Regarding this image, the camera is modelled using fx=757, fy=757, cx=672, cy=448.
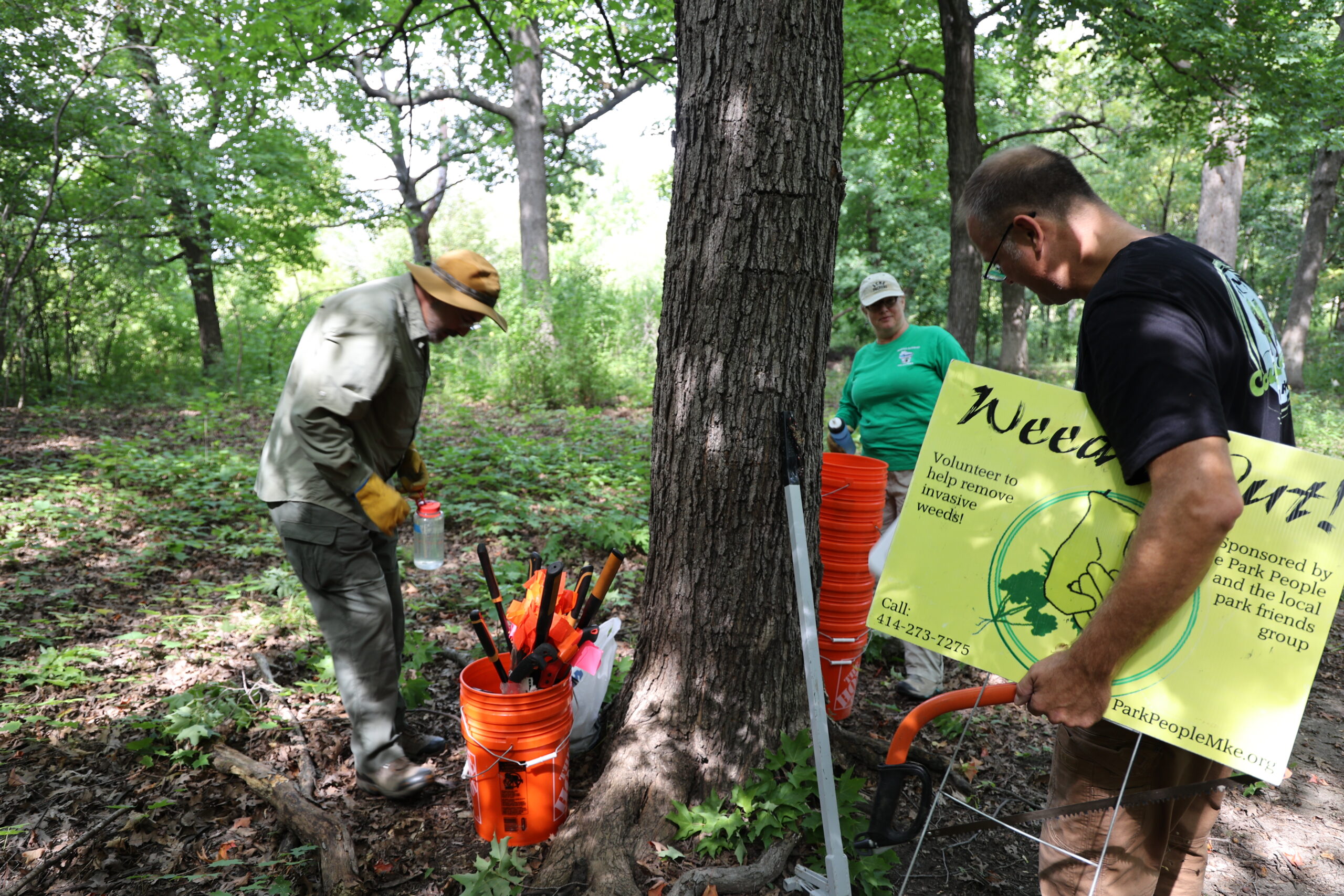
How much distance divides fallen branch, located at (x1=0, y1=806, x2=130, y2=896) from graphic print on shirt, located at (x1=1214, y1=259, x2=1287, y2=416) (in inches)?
141

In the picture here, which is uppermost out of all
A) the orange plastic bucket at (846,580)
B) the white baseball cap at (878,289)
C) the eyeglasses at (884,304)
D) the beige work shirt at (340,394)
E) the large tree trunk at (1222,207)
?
the large tree trunk at (1222,207)

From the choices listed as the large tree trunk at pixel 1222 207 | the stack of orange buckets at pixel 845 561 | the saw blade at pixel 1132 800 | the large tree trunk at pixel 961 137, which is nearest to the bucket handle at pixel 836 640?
the stack of orange buckets at pixel 845 561

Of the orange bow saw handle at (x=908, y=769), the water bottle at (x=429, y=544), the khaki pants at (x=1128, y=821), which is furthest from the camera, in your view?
the water bottle at (x=429, y=544)

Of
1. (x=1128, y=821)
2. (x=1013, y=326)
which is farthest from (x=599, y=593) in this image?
(x=1013, y=326)

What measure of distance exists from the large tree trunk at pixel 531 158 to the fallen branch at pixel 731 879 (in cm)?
1329

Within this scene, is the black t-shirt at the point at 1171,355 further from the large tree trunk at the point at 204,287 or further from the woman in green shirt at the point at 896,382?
the large tree trunk at the point at 204,287

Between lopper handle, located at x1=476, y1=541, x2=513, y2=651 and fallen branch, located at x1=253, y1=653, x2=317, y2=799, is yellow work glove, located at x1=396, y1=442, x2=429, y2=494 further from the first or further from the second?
fallen branch, located at x1=253, y1=653, x2=317, y2=799

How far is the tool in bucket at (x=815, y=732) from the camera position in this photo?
2090mm

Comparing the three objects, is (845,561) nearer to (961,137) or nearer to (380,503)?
(380,503)

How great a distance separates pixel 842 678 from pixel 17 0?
11.9 meters

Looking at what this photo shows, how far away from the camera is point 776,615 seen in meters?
2.68

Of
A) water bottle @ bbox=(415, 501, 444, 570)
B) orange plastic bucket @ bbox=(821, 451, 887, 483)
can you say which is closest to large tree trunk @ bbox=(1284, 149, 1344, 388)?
orange plastic bucket @ bbox=(821, 451, 887, 483)

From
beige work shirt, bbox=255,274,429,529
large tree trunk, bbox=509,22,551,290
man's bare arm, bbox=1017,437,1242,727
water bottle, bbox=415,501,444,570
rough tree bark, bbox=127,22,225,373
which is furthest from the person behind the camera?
large tree trunk, bbox=509,22,551,290

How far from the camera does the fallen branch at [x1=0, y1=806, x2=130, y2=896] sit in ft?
7.63
